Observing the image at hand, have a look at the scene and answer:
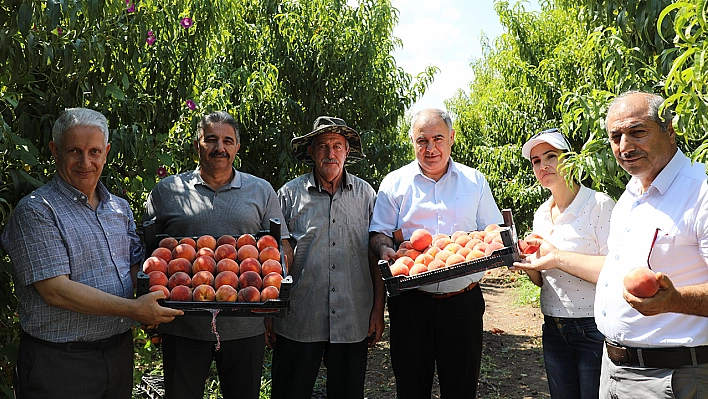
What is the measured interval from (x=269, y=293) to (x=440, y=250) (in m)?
1.02

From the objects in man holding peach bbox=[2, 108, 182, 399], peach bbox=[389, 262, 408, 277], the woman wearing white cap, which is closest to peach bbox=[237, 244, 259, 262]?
man holding peach bbox=[2, 108, 182, 399]

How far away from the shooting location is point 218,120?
3.58 metres

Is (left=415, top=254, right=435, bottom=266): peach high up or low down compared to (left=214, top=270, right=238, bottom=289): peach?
up

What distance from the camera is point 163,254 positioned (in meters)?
2.97

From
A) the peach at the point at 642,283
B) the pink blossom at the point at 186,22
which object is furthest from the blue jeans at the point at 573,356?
the pink blossom at the point at 186,22

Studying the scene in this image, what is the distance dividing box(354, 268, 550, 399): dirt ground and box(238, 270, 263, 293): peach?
388 cm

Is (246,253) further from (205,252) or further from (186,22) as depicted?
(186,22)

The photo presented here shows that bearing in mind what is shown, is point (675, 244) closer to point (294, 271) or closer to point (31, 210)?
point (294, 271)

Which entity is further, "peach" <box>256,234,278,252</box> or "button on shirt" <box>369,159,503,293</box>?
"button on shirt" <box>369,159,503,293</box>

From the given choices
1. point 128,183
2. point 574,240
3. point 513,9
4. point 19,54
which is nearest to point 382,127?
point 513,9

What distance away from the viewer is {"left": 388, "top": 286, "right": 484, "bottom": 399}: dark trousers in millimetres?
3639

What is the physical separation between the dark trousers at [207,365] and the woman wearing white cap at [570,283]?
5.67 feet

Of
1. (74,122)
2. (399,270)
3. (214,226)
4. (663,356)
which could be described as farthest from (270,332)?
(663,356)

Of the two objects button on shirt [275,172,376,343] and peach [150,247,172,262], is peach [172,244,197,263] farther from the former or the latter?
button on shirt [275,172,376,343]
